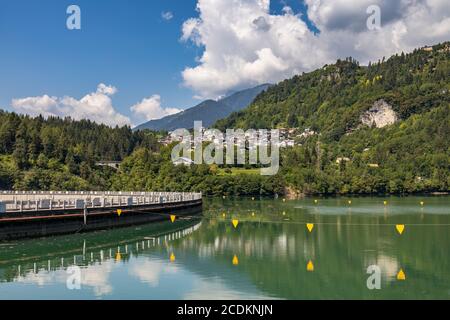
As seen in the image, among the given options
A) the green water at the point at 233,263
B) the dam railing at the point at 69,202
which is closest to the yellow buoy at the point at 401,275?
the green water at the point at 233,263

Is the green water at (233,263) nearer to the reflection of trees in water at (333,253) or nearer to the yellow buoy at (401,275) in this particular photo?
the reflection of trees in water at (333,253)

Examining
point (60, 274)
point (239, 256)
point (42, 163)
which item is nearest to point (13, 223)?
point (60, 274)

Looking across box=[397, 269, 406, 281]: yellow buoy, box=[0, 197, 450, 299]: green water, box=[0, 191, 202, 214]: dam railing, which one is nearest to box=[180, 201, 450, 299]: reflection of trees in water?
box=[0, 197, 450, 299]: green water

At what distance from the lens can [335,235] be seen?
212 ft

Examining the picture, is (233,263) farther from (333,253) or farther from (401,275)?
(401,275)

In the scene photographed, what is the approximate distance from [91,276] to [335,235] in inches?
1390

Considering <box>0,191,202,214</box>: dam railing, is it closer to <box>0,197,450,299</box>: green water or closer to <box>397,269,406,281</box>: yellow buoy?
<box>0,197,450,299</box>: green water

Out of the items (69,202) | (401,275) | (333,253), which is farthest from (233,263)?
(69,202)

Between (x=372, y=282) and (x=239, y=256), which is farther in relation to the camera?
(x=239, y=256)

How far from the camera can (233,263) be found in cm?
4522

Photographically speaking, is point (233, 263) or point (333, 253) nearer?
point (233, 263)

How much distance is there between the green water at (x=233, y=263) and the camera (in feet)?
112

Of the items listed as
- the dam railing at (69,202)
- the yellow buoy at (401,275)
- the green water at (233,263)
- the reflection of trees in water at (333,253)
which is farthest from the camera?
the dam railing at (69,202)
